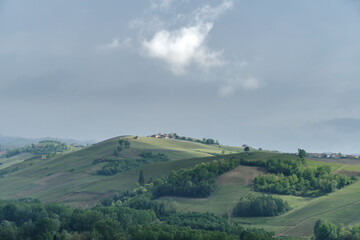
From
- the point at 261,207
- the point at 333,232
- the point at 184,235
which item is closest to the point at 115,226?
the point at 184,235

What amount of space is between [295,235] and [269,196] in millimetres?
37234

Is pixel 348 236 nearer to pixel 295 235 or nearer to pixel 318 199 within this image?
pixel 295 235

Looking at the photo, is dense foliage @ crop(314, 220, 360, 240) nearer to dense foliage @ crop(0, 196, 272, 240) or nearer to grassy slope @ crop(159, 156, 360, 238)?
grassy slope @ crop(159, 156, 360, 238)

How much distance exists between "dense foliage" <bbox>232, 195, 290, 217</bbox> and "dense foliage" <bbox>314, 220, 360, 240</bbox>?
104ft

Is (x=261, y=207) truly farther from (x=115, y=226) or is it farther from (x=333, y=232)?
(x=115, y=226)

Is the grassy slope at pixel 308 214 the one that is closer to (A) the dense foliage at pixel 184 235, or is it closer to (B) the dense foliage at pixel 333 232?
(B) the dense foliage at pixel 333 232

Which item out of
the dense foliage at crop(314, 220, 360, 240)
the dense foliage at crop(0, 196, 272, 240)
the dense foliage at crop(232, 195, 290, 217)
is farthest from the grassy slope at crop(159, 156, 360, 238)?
the dense foliage at crop(0, 196, 272, 240)

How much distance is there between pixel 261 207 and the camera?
190625 mm

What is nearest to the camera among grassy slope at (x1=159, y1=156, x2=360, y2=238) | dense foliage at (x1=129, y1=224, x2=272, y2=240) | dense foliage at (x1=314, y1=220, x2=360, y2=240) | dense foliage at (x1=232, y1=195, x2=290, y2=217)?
dense foliage at (x1=129, y1=224, x2=272, y2=240)

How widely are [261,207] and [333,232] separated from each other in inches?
1529

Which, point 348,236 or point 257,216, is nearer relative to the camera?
point 348,236

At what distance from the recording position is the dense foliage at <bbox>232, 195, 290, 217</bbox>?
18938cm

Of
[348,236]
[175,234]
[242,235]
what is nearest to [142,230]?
[175,234]

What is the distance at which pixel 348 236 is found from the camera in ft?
503
